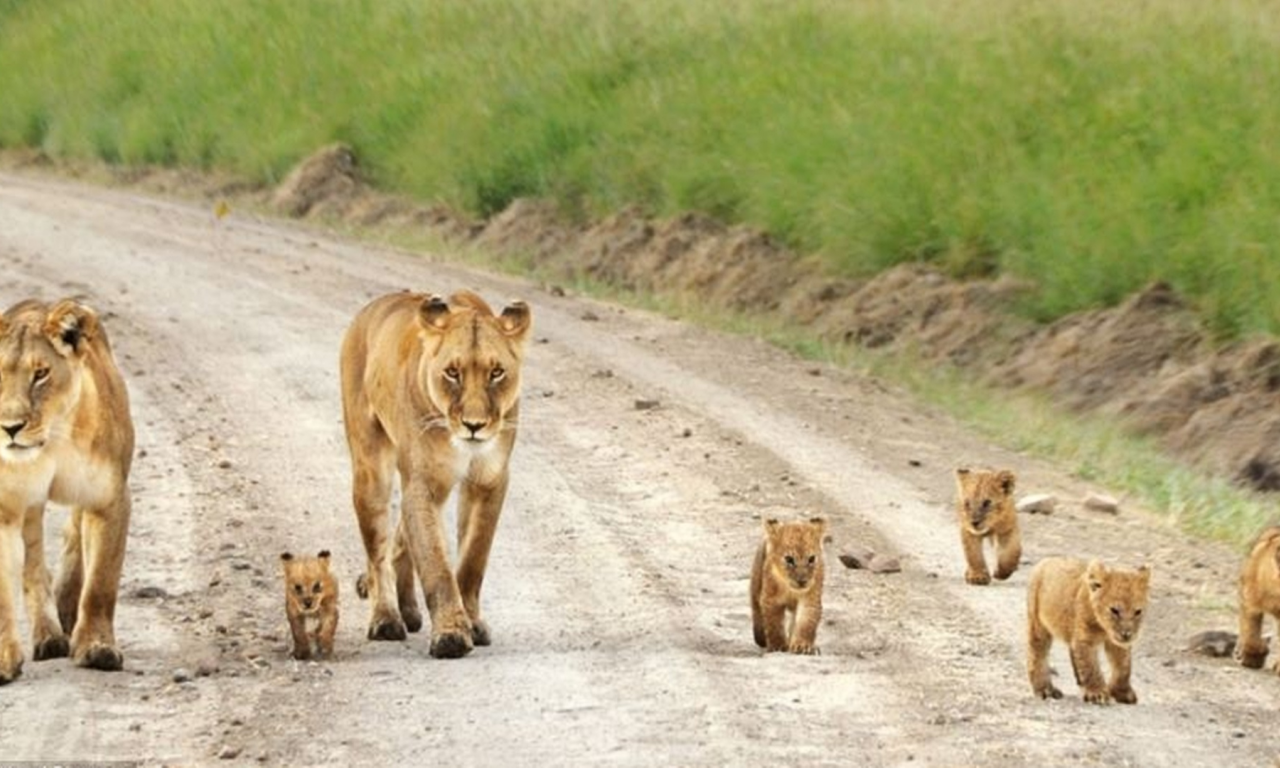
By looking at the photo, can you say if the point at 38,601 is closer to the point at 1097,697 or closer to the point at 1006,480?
the point at 1097,697

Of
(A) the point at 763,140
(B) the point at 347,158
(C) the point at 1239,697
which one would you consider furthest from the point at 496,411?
(B) the point at 347,158

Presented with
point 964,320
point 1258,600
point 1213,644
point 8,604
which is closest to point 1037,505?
point 1213,644

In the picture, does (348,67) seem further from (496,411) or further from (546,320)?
(496,411)

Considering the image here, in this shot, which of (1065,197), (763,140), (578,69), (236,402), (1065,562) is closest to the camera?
(1065,562)

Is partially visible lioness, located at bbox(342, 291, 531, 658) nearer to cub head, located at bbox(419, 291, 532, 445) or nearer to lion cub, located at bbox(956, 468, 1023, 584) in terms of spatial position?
cub head, located at bbox(419, 291, 532, 445)

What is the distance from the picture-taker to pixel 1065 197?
66.8 ft

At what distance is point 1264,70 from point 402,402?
11109 millimetres

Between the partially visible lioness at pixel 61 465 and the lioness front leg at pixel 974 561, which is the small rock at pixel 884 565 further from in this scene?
the partially visible lioness at pixel 61 465

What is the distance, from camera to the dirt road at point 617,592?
9289 millimetres

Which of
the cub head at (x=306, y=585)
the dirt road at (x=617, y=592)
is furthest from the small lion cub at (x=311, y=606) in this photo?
the dirt road at (x=617, y=592)

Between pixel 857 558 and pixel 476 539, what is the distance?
7.64 feet

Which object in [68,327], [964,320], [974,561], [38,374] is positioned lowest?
[974,561]

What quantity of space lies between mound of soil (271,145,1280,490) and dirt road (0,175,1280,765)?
3.45 feet

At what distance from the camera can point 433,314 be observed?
1052 centimetres
